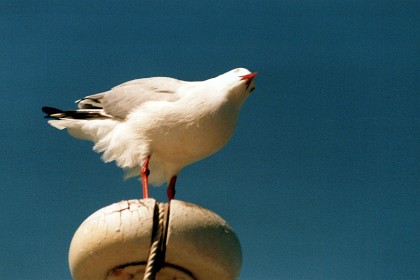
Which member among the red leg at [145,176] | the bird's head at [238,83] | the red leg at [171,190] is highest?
the bird's head at [238,83]

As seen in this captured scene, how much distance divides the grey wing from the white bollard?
331 cm

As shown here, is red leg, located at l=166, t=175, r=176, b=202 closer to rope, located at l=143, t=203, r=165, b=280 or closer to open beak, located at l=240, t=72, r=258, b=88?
open beak, located at l=240, t=72, r=258, b=88

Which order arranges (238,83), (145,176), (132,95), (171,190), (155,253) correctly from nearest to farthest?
(155,253)
(238,83)
(145,176)
(171,190)
(132,95)

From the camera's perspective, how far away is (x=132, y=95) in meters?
8.10

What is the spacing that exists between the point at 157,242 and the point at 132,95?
4.20m

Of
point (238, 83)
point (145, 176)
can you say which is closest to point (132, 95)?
point (145, 176)

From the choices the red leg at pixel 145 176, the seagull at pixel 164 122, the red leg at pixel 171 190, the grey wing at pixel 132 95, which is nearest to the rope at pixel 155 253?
the seagull at pixel 164 122

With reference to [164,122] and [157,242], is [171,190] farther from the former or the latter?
[157,242]

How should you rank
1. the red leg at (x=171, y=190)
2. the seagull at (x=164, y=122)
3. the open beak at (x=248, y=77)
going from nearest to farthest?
the seagull at (x=164, y=122) → the open beak at (x=248, y=77) → the red leg at (x=171, y=190)

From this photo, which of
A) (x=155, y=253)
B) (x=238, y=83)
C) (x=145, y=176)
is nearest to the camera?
(x=155, y=253)

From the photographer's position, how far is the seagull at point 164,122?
23.0 ft

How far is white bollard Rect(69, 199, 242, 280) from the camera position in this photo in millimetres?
4086

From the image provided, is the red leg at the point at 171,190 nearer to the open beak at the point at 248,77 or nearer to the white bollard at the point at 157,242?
the open beak at the point at 248,77

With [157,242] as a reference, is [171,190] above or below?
below
